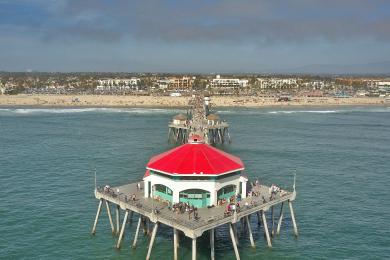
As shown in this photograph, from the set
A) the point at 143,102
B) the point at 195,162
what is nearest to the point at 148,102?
the point at 143,102

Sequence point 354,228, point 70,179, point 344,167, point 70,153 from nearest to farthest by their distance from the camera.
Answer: point 354,228, point 70,179, point 344,167, point 70,153

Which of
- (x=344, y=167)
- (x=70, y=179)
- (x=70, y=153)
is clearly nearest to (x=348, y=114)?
(x=344, y=167)

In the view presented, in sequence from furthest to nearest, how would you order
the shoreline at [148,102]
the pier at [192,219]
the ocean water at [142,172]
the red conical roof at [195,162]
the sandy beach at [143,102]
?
the sandy beach at [143,102] → the shoreline at [148,102] → the ocean water at [142,172] → the red conical roof at [195,162] → the pier at [192,219]

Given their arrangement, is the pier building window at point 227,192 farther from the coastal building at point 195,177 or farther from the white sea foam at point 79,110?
the white sea foam at point 79,110

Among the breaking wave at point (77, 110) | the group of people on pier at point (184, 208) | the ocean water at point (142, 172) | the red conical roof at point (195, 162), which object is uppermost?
the red conical roof at point (195, 162)

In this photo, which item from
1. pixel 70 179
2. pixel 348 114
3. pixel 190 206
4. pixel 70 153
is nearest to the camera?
pixel 190 206

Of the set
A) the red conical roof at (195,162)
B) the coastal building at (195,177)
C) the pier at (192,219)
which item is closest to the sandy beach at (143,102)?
the pier at (192,219)

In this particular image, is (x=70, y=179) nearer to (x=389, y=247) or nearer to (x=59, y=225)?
(x=59, y=225)
